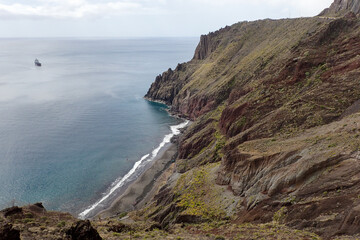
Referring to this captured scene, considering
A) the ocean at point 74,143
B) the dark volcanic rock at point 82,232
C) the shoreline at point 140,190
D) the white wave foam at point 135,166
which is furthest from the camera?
the ocean at point 74,143

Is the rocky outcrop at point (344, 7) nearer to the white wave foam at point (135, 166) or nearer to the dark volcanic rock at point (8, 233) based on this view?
the white wave foam at point (135, 166)

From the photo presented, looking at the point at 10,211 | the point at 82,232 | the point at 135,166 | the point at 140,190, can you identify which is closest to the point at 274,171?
the point at 82,232

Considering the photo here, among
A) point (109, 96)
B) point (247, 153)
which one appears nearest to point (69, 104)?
point (109, 96)

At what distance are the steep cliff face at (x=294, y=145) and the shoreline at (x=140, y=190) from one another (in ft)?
19.7

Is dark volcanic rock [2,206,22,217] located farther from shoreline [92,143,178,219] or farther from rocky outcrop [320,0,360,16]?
rocky outcrop [320,0,360,16]

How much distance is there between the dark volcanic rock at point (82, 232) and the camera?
80.6 feet

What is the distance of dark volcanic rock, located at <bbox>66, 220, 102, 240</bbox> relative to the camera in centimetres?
2456

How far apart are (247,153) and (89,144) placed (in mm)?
63339

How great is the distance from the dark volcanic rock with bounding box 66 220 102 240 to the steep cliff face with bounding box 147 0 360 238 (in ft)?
52.9

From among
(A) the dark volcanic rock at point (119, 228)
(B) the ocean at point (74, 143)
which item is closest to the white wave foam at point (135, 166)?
(B) the ocean at point (74, 143)

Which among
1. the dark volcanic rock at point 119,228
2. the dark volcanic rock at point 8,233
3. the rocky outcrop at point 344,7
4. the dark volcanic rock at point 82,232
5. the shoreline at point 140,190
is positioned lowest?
the shoreline at point 140,190

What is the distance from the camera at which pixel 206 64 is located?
Answer: 486ft

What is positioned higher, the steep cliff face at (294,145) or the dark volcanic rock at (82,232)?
the steep cliff face at (294,145)

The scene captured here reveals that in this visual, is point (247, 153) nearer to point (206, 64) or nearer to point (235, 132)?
point (235, 132)
